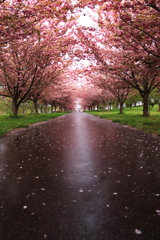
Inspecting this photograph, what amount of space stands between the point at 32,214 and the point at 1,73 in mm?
22529

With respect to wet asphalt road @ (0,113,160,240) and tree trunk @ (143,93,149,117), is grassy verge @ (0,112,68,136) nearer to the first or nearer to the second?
wet asphalt road @ (0,113,160,240)

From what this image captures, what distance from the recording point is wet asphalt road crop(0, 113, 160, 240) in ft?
7.62

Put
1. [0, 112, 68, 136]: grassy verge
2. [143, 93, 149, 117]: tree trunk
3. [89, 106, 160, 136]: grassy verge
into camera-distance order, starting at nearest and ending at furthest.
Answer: [89, 106, 160, 136]: grassy verge < [0, 112, 68, 136]: grassy verge < [143, 93, 149, 117]: tree trunk

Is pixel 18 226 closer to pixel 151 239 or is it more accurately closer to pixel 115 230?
pixel 115 230

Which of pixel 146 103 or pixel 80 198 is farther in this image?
pixel 146 103

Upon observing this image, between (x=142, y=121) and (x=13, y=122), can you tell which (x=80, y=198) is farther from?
(x=13, y=122)

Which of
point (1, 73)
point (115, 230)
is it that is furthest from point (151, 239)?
point (1, 73)

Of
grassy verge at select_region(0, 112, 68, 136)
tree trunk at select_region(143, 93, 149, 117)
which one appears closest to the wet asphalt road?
grassy verge at select_region(0, 112, 68, 136)

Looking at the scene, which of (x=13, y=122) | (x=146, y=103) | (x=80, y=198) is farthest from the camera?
(x=146, y=103)

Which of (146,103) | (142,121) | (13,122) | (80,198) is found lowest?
(80,198)

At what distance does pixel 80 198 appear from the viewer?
3184 mm

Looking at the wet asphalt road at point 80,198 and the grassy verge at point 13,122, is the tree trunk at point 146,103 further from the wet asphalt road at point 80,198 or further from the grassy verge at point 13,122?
the wet asphalt road at point 80,198

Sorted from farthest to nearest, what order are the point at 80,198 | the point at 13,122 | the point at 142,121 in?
the point at 13,122 < the point at 142,121 < the point at 80,198

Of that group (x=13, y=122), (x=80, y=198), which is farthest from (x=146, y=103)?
(x=80, y=198)
